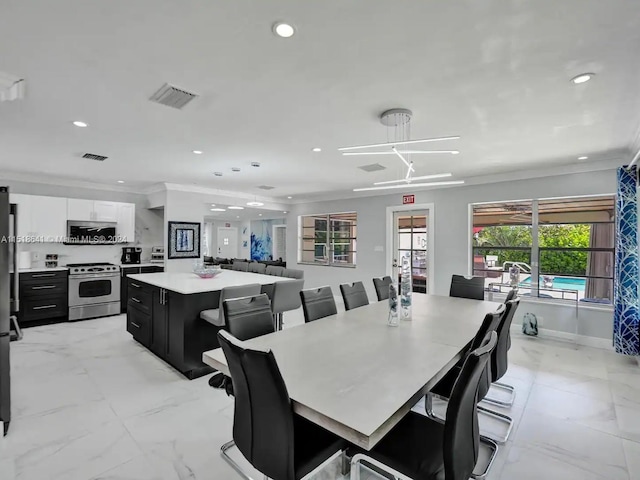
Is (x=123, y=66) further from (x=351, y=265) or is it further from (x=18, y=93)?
(x=351, y=265)

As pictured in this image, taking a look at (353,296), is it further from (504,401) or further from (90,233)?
(90,233)

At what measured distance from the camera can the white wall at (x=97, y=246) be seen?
5.59 metres

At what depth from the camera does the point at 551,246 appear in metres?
4.87

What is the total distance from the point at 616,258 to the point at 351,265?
4.55 metres

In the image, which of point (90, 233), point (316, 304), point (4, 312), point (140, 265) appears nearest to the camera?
point (4, 312)

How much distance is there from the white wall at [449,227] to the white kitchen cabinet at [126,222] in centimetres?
371

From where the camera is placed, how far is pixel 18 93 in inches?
92.8

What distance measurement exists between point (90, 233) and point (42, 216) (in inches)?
29.8

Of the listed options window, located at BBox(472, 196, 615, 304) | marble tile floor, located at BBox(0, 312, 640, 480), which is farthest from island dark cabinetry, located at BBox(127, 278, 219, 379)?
window, located at BBox(472, 196, 615, 304)

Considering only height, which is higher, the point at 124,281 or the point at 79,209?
the point at 79,209

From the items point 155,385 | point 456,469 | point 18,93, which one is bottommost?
point 155,385

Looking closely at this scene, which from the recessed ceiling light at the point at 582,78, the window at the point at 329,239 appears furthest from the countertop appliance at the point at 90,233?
the recessed ceiling light at the point at 582,78

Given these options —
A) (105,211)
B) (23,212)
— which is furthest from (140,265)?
(23,212)

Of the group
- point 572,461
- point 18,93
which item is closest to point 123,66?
point 18,93
